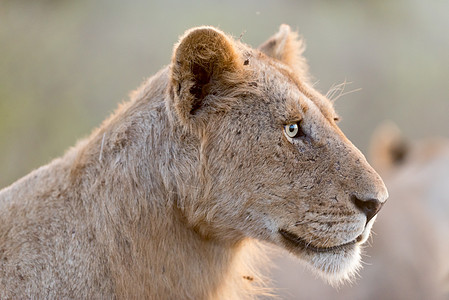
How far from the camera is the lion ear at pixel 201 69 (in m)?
2.88

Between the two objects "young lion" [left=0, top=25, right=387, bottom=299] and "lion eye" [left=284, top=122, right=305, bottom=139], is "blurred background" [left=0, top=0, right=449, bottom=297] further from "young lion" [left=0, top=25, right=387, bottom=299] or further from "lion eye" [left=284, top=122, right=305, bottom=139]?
"lion eye" [left=284, top=122, right=305, bottom=139]

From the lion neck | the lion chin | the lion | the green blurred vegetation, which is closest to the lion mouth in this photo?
the lion chin

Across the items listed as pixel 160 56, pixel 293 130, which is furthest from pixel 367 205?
pixel 160 56

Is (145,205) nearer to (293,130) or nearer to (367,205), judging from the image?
(293,130)

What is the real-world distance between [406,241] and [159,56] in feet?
26.9

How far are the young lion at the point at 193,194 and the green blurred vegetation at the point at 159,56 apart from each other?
771cm

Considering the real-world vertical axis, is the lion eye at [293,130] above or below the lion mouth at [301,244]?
above

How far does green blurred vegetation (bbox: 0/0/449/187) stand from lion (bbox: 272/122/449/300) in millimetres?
5839

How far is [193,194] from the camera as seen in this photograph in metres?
2.99

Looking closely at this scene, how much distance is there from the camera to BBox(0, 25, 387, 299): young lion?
9.56 feet

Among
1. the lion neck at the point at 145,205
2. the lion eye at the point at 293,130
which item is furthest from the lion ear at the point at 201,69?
the lion eye at the point at 293,130

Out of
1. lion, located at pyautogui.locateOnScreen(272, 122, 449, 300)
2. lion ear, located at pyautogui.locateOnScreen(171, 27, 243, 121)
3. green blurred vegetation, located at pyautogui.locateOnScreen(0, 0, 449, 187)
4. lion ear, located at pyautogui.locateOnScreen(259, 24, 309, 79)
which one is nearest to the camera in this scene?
lion ear, located at pyautogui.locateOnScreen(171, 27, 243, 121)

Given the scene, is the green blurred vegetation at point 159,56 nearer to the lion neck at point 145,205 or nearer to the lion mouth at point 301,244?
the lion neck at point 145,205

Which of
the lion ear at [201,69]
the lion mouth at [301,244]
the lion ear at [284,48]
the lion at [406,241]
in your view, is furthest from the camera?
the lion at [406,241]
